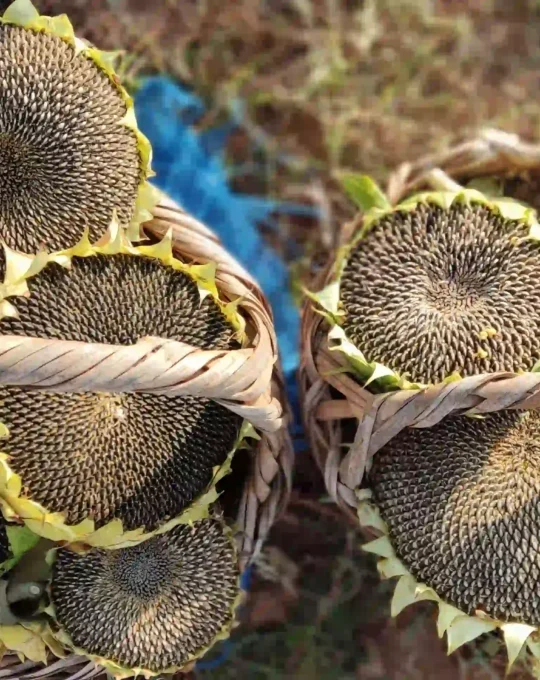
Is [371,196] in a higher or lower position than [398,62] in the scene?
higher

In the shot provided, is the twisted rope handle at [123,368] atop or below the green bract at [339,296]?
atop

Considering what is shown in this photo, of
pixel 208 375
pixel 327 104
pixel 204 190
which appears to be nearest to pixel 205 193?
pixel 204 190

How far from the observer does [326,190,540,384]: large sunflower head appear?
74 cm

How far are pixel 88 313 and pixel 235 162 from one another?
759 millimetres

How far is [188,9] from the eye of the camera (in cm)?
135

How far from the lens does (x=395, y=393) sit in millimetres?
706

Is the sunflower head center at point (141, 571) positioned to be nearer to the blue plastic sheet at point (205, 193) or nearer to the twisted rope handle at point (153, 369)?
the twisted rope handle at point (153, 369)

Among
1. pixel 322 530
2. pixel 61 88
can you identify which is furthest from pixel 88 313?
pixel 322 530

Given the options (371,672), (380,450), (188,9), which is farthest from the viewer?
(188,9)

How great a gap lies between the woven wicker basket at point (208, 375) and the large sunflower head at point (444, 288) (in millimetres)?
105

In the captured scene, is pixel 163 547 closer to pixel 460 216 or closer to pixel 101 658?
pixel 101 658

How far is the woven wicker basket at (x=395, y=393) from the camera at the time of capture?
682 millimetres

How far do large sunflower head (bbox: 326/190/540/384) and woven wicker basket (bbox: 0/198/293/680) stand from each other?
0.11 metres

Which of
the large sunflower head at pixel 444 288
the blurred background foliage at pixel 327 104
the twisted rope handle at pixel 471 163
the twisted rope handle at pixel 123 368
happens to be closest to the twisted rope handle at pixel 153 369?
the twisted rope handle at pixel 123 368
